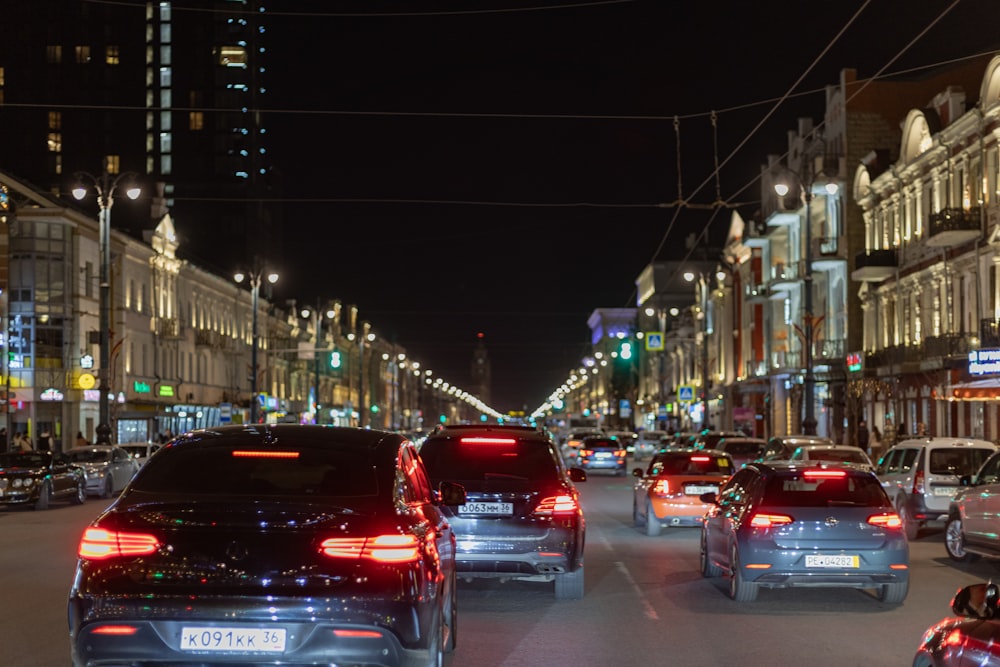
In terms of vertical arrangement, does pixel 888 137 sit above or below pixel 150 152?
below

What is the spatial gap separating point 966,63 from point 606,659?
54.7m

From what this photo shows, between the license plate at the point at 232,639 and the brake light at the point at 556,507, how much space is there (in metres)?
6.96

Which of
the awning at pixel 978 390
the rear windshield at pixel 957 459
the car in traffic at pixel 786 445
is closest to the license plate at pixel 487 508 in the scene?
the rear windshield at pixel 957 459

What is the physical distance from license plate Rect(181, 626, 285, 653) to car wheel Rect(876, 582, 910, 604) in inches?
342

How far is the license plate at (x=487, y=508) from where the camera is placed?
14.2 metres

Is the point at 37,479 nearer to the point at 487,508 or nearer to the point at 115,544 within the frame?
the point at 487,508

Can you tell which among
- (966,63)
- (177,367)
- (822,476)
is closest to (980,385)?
(822,476)

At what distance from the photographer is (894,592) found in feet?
47.2

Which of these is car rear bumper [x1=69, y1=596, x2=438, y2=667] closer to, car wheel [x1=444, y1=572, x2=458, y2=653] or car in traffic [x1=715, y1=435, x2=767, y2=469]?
car wheel [x1=444, y1=572, x2=458, y2=653]

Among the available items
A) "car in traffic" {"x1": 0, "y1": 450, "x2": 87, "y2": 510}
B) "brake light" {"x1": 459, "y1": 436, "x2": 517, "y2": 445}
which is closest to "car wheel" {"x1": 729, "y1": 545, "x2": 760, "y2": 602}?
"brake light" {"x1": 459, "y1": 436, "x2": 517, "y2": 445}

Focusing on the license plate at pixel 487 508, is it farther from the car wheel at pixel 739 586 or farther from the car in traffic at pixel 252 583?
the car in traffic at pixel 252 583

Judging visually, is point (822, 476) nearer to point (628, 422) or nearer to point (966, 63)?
point (966, 63)

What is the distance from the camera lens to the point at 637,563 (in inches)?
735

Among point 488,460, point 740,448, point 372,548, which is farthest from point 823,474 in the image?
point 740,448
